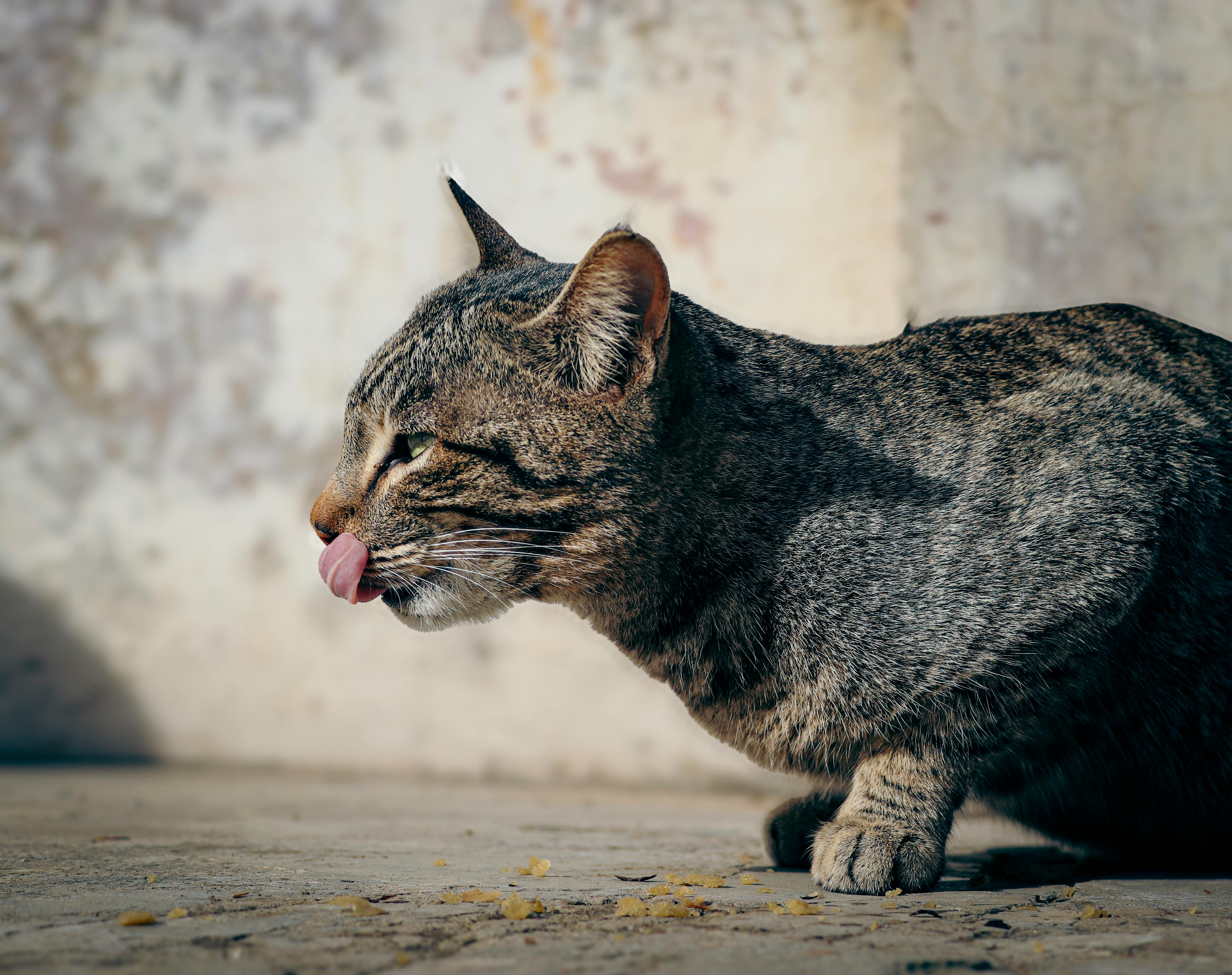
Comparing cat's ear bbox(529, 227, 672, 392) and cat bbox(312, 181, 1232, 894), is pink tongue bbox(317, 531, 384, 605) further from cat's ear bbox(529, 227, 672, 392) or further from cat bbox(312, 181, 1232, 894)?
cat's ear bbox(529, 227, 672, 392)

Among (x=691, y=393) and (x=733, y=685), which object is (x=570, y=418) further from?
(x=733, y=685)

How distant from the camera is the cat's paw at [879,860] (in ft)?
5.79

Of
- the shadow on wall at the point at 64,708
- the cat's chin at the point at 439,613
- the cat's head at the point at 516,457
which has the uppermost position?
the cat's head at the point at 516,457

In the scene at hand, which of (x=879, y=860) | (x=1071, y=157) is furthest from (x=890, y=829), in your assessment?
(x=1071, y=157)

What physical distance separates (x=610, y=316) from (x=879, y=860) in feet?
3.61

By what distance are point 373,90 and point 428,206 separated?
558 millimetres

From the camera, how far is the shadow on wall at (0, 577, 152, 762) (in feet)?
14.0

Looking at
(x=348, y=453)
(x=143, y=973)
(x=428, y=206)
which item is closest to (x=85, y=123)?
(x=428, y=206)

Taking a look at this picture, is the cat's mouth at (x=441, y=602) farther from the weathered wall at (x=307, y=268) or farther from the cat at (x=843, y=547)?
the weathered wall at (x=307, y=268)

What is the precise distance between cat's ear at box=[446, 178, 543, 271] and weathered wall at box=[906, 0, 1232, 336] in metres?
1.62

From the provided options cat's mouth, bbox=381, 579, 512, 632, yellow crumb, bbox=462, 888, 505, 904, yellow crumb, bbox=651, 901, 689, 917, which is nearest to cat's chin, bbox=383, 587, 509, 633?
cat's mouth, bbox=381, 579, 512, 632

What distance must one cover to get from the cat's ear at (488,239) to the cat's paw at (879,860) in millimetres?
1491

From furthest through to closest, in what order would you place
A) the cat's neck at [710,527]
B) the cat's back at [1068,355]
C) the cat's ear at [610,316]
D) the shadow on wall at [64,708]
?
the shadow on wall at [64,708] < the cat's back at [1068,355] < the cat's neck at [710,527] < the cat's ear at [610,316]

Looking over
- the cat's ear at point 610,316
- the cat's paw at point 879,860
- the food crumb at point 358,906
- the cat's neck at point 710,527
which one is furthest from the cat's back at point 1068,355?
the food crumb at point 358,906
